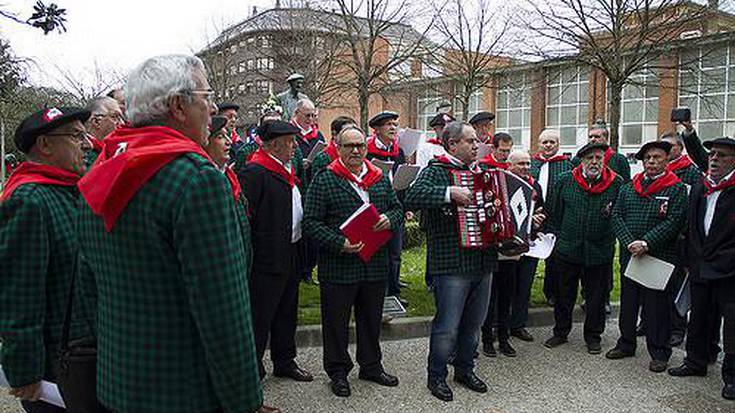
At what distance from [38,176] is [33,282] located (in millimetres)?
526

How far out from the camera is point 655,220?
5.78 metres

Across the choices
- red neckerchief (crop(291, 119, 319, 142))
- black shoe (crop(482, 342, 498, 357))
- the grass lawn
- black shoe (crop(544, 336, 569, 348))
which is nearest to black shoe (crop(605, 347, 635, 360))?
black shoe (crop(544, 336, 569, 348))

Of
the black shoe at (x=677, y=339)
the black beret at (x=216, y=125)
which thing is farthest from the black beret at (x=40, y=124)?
the black shoe at (x=677, y=339)

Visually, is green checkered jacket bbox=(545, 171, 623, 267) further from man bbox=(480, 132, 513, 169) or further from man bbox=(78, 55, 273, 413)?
man bbox=(78, 55, 273, 413)

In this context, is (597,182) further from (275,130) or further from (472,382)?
(275,130)

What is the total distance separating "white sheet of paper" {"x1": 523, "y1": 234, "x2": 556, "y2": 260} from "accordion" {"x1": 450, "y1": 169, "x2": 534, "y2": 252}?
42.4 inches

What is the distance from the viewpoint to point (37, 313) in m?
2.51

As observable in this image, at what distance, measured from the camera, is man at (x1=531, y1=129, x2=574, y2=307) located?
703 centimetres

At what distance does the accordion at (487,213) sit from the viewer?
475 centimetres

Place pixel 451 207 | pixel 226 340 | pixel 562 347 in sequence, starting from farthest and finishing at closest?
1. pixel 562 347
2. pixel 451 207
3. pixel 226 340

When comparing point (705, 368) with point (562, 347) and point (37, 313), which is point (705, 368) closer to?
point (562, 347)

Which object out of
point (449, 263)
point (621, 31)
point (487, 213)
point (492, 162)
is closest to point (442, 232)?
point (449, 263)

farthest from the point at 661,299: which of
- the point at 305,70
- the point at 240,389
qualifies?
the point at 305,70

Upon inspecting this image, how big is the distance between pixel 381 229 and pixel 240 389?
9.99 feet
